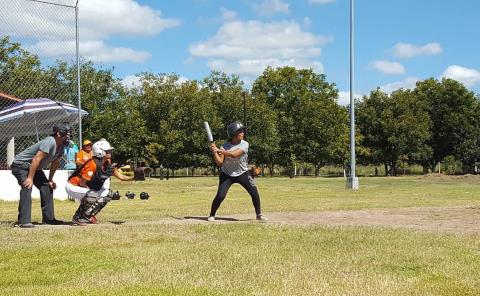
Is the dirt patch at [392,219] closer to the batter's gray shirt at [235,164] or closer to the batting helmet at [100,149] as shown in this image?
the batter's gray shirt at [235,164]

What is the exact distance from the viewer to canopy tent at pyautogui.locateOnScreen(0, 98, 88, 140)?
16.1 m

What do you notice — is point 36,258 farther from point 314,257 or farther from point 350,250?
point 350,250

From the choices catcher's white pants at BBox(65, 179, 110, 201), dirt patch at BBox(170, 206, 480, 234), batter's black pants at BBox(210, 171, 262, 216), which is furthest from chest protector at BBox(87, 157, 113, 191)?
batter's black pants at BBox(210, 171, 262, 216)

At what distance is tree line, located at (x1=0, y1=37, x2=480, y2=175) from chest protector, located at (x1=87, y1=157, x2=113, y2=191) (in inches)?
1583

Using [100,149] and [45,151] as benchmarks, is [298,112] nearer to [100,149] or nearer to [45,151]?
[100,149]

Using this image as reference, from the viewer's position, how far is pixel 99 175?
1068 centimetres

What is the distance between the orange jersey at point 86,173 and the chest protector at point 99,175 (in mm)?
52

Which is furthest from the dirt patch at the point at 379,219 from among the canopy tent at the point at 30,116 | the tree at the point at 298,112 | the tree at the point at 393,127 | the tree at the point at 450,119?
the tree at the point at 450,119

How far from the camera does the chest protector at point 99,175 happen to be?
1068 cm

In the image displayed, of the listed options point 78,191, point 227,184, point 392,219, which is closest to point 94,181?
point 78,191

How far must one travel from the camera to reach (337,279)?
6012 millimetres

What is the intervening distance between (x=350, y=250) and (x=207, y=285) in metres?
2.51

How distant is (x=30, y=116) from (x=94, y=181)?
6.39 meters

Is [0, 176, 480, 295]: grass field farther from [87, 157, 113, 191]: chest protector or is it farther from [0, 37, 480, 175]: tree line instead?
[0, 37, 480, 175]: tree line
